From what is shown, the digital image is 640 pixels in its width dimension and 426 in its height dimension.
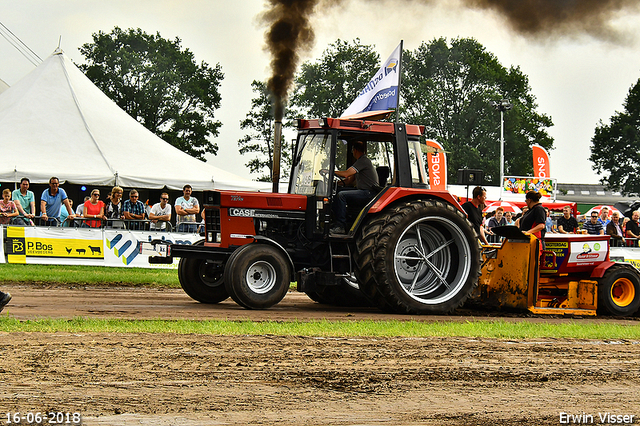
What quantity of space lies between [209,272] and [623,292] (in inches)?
223

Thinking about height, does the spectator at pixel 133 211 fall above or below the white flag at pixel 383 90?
below

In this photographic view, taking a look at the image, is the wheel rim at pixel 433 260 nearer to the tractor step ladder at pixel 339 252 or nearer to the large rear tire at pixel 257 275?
the tractor step ladder at pixel 339 252

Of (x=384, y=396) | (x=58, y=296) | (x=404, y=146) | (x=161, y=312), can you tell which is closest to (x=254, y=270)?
(x=161, y=312)

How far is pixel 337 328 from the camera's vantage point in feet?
24.7

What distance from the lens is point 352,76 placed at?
5419 centimetres

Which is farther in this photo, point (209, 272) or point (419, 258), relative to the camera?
point (209, 272)

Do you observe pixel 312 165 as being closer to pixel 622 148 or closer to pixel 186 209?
pixel 186 209

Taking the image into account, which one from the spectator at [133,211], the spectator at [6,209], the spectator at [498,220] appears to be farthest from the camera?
the spectator at [498,220]

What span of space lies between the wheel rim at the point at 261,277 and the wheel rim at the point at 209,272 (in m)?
1.16

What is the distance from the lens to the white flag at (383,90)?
45.4 ft

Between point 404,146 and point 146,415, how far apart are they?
21.3 ft

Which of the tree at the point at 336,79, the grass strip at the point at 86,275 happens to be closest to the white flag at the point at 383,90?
the grass strip at the point at 86,275

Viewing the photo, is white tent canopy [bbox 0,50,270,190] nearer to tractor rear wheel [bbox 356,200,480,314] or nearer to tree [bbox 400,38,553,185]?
tractor rear wheel [bbox 356,200,480,314]

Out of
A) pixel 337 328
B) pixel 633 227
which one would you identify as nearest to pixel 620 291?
pixel 337 328
